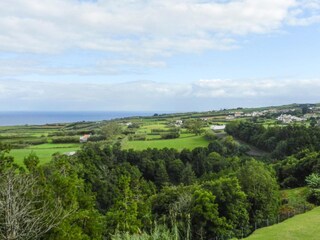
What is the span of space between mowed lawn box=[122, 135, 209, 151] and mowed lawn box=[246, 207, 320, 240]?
51320 mm

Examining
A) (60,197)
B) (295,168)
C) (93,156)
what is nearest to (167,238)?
(60,197)

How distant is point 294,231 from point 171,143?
2291 inches

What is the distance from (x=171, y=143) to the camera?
74.5 m

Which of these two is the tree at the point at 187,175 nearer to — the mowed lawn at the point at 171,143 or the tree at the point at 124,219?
the mowed lawn at the point at 171,143

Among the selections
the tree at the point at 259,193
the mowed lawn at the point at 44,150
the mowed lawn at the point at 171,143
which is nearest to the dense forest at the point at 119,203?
the tree at the point at 259,193

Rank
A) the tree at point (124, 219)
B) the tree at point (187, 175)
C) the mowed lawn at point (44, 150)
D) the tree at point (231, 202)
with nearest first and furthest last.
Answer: the tree at point (124, 219), the tree at point (231, 202), the tree at point (187, 175), the mowed lawn at point (44, 150)

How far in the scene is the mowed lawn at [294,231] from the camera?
51.2 ft

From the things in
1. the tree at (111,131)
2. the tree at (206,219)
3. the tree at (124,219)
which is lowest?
the tree at (206,219)

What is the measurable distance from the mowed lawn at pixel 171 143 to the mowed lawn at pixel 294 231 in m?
51.3

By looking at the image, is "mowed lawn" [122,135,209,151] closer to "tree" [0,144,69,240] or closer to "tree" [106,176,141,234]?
"tree" [106,176,141,234]

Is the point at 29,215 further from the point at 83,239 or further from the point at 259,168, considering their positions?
the point at 259,168

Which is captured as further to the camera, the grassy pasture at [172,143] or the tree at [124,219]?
the grassy pasture at [172,143]

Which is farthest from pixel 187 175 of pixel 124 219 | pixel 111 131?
pixel 124 219

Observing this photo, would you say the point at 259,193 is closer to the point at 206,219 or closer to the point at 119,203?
the point at 206,219
